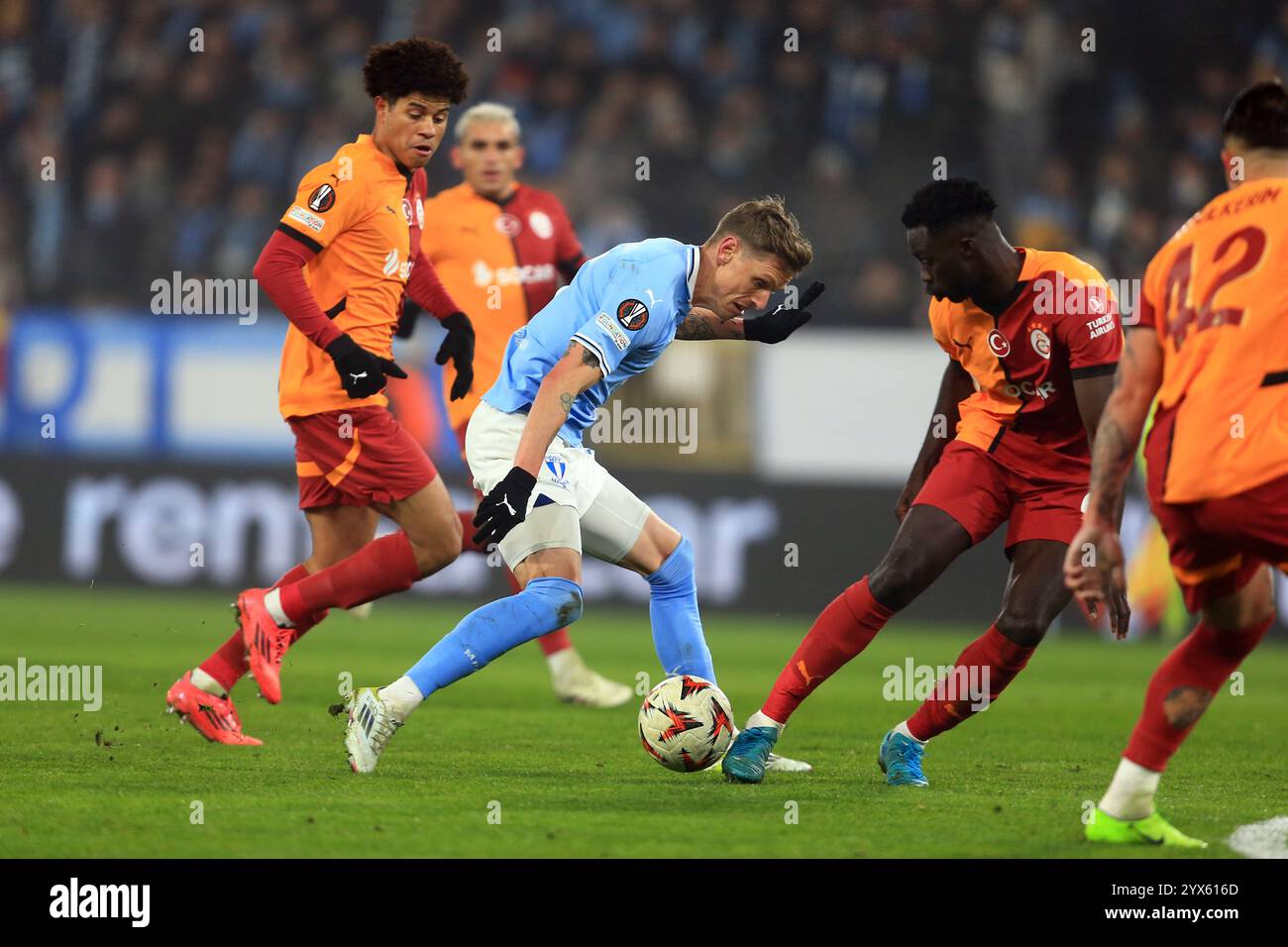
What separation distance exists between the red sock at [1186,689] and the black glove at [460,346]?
393 centimetres

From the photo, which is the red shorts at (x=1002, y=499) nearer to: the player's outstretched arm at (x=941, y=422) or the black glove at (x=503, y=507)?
the player's outstretched arm at (x=941, y=422)

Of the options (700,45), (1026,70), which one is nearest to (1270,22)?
(1026,70)

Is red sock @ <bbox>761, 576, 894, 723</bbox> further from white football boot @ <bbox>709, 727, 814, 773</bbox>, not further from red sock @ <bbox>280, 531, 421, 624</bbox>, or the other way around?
red sock @ <bbox>280, 531, 421, 624</bbox>

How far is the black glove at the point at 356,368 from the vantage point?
6469 mm

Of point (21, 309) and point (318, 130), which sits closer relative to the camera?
point (21, 309)

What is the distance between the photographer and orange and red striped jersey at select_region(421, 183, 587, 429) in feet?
29.7

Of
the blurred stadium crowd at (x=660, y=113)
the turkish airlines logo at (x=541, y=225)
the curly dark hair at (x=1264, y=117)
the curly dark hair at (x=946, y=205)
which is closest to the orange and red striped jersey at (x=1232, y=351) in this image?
the curly dark hair at (x=1264, y=117)

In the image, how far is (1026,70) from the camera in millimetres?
15438

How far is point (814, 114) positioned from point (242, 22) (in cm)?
580

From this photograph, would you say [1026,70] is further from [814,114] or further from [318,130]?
[318,130]

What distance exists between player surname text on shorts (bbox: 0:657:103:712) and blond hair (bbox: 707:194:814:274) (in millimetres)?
3809

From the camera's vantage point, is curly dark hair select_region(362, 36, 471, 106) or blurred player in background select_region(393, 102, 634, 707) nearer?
curly dark hair select_region(362, 36, 471, 106)

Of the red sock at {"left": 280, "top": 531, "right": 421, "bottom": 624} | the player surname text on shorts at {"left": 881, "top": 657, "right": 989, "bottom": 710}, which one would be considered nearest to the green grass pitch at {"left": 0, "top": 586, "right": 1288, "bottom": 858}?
the player surname text on shorts at {"left": 881, "top": 657, "right": 989, "bottom": 710}

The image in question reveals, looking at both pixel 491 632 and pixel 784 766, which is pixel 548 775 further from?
pixel 784 766
